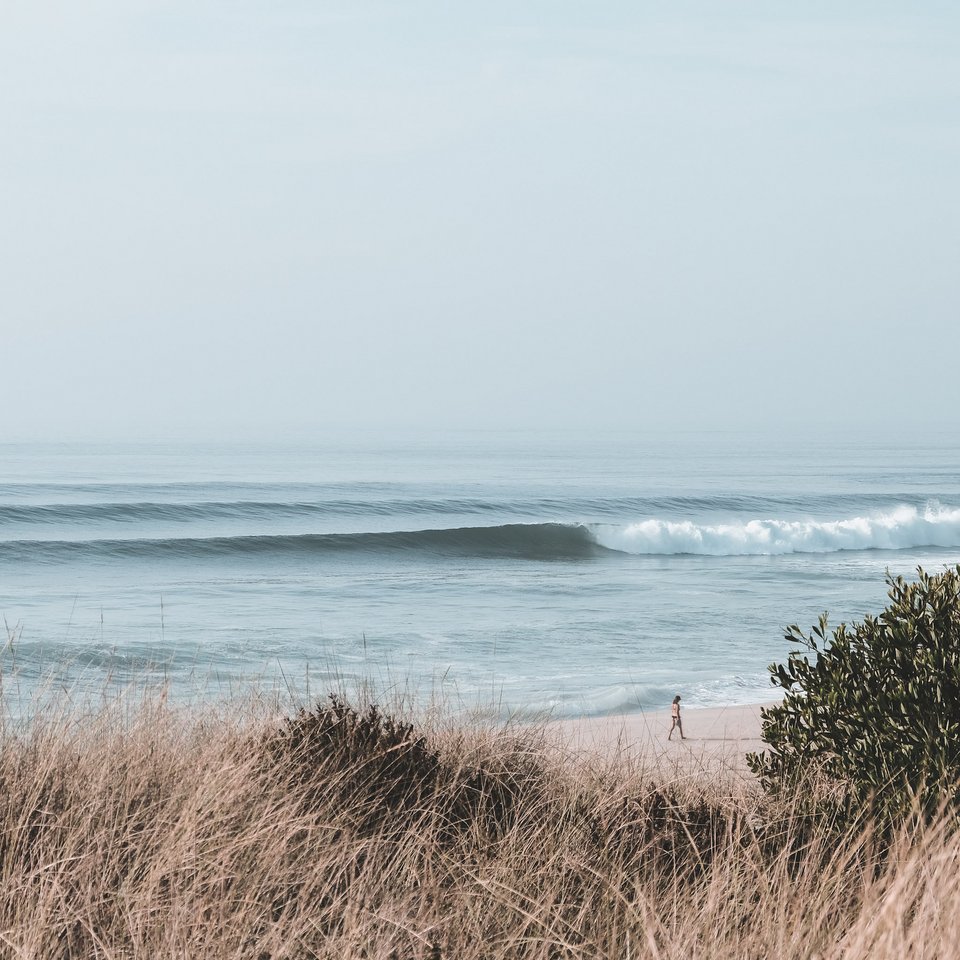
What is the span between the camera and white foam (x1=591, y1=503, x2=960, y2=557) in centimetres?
3669

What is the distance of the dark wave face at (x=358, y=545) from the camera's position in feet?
96.0

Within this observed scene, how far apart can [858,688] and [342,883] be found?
2.58m

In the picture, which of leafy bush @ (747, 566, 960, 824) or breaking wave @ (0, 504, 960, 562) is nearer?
leafy bush @ (747, 566, 960, 824)

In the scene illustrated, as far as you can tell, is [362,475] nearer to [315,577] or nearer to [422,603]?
[315,577]

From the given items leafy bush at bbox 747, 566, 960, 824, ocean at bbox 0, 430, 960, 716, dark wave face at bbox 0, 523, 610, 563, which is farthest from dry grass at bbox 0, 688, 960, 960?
dark wave face at bbox 0, 523, 610, 563

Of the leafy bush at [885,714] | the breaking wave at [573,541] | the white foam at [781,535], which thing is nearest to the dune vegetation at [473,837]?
the leafy bush at [885,714]

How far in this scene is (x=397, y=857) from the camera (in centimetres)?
428

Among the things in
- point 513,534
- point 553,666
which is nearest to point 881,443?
point 513,534

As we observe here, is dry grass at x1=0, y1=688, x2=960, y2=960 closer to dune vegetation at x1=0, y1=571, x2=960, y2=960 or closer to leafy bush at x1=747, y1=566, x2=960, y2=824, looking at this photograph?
dune vegetation at x1=0, y1=571, x2=960, y2=960

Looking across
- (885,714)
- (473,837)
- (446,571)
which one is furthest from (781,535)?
(473,837)

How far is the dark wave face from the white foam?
5.99ft

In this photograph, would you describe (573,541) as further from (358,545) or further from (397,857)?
(397,857)

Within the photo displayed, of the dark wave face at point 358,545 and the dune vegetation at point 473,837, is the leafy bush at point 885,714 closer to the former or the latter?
the dune vegetation at point 473,837

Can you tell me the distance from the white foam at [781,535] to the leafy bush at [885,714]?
30.6 m
